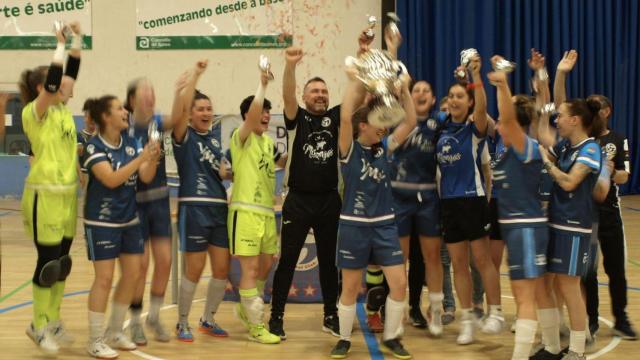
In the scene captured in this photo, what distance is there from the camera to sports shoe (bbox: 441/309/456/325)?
6102mm

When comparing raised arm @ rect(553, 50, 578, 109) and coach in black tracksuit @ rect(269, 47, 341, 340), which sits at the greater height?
raised arm @ rect(553, 50, 578, 109)

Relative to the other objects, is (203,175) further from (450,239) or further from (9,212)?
(9,212)

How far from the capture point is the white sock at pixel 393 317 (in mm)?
5109

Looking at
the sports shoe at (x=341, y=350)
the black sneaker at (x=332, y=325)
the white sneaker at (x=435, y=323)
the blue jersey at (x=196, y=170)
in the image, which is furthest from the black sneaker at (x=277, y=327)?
the white sneaker at (x=435, y=323)

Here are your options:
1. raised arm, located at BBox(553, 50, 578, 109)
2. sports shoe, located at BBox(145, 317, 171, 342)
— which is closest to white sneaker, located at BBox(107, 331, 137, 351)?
sports shoe, located at BBox(145, 317, 171, 342)

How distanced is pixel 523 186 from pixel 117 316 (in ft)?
8.74

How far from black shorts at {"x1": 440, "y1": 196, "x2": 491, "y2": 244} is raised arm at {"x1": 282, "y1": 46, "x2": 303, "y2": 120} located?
4.00ft

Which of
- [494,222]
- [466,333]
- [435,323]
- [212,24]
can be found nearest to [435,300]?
[435,323]

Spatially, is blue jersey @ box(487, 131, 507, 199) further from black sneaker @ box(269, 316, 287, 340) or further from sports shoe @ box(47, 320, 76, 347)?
sports shoe @ box(47, 320, 76, 347)

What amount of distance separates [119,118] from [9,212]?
8261 millimetres

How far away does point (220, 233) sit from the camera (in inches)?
214

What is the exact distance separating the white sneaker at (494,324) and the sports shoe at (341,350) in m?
1.06

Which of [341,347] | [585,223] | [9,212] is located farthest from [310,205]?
[9,212]

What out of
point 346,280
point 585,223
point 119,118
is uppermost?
point 119,118
